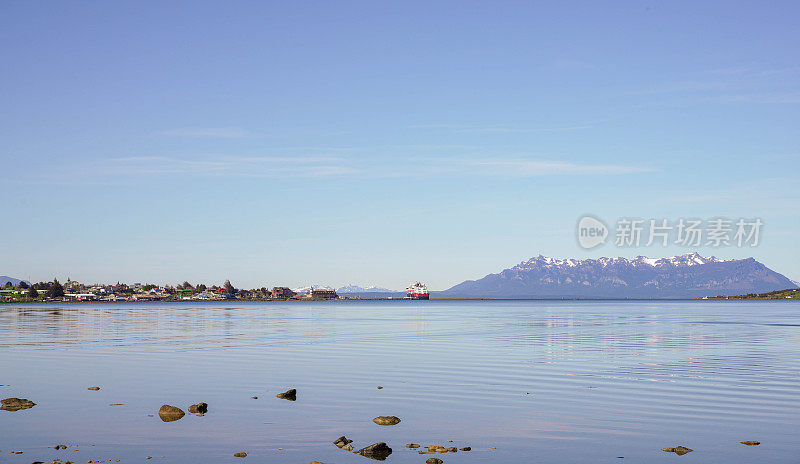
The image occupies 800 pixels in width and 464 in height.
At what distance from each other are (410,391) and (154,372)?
1881 centimetres

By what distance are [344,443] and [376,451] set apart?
182 centimetres

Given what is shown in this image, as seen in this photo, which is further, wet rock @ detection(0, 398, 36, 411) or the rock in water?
wet rock @ detection(0, 398, 36, 411)

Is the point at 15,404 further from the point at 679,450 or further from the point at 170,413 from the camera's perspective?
the point at 679,450

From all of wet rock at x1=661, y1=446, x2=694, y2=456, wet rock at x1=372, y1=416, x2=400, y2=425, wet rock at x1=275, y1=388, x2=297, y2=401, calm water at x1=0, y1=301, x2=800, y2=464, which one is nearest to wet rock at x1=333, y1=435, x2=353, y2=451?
calm water at x1=0, y1=301, x2=800, y2=464

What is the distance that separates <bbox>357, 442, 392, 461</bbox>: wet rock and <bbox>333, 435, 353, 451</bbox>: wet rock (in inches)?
26.3

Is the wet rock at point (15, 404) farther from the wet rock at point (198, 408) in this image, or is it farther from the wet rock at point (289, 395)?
the wet rock at point (289, 395)

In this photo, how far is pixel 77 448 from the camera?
2412 centimetres

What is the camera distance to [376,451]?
23234 mm

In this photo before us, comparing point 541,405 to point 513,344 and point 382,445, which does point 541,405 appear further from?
point 513,344

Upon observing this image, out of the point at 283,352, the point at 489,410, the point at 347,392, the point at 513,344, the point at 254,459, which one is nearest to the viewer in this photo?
the point at 254,459

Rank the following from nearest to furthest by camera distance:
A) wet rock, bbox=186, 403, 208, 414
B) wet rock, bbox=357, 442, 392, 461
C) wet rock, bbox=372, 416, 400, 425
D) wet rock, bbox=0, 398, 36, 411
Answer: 1. wet rock, bbox=357, 442, 392, 461
2. wet rock, bbox=372, 416, 400, 425
3. wet rock, bbox=186, 403, 208, 414
4. wet rock, bbox=0, 398, 36, 411

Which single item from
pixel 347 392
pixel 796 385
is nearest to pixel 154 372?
pixel 347 392

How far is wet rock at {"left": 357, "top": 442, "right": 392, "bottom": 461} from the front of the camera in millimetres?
Result: 23062

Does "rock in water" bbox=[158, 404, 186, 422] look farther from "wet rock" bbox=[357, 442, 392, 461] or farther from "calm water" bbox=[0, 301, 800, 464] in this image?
"wet rock" bbox=[357, 442, 392, 461]
